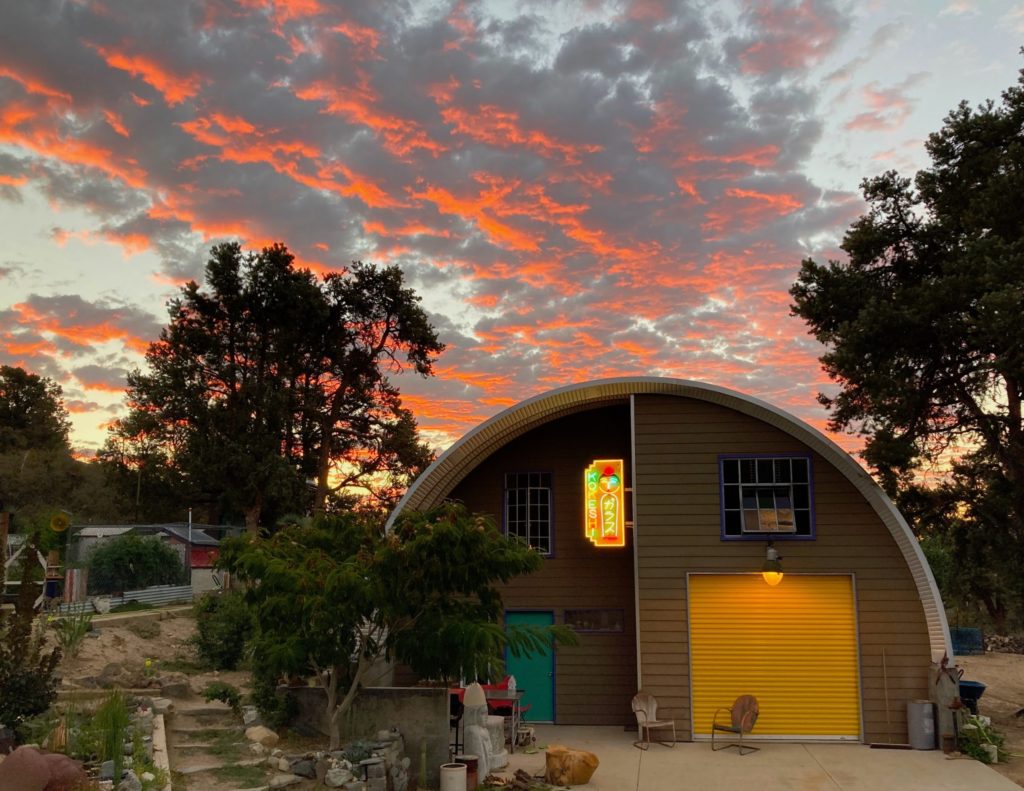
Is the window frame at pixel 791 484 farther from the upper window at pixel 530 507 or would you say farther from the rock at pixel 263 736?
the rock at pixel 263 736

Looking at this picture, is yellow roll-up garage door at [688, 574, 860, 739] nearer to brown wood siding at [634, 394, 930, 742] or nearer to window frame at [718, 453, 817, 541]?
brown wood siding at [634, 394, 930, 742]

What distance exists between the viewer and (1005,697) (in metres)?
19.7

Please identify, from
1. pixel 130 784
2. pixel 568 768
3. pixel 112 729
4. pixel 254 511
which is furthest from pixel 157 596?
pixel 568 768

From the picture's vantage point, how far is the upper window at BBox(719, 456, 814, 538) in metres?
14.4

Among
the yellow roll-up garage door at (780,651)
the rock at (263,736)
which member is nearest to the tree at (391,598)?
the rock at (263,736)

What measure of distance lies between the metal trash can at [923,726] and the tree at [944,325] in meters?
7.38

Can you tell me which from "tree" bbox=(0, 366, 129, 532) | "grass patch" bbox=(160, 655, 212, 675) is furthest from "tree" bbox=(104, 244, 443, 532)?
"grass patch" bbox=(160, 655, 212, 675)

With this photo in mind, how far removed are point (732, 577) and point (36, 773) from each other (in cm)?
1060

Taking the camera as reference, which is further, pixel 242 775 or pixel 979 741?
pixel 979 741

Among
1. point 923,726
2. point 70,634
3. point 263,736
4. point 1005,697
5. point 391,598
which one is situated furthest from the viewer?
point 1005,697

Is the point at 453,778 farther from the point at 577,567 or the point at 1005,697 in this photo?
the point at 1005,697

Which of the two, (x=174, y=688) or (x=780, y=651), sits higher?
(x=780, y=651)

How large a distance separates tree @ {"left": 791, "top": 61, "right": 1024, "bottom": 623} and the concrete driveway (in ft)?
27.6

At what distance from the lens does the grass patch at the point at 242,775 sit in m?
9.86
